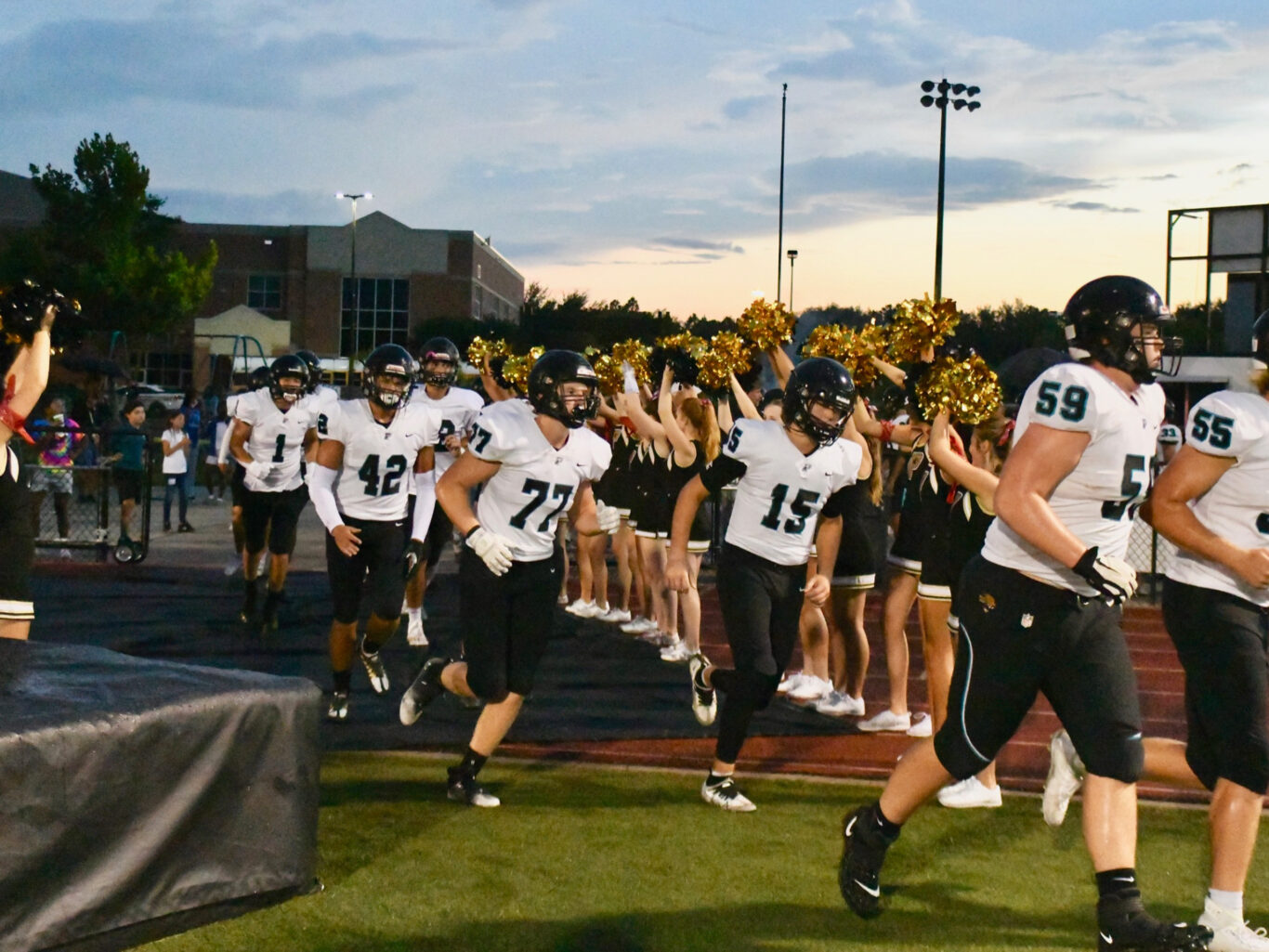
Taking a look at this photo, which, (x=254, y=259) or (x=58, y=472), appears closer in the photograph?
(x=58, y=472)

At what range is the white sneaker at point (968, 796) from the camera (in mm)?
6203

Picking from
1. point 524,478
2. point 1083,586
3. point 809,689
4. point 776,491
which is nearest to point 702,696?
point 776,491

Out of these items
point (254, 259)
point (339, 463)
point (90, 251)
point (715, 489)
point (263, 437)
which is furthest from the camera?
point (254, 259)

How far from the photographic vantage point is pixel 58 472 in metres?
14.5

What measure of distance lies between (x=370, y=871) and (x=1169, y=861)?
2.99 metres

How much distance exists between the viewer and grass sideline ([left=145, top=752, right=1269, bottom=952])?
4469 millimetres

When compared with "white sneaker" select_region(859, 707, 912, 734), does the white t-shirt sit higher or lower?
higher

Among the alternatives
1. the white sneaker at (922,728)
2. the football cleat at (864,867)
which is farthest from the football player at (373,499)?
the football cleat at (864,867)

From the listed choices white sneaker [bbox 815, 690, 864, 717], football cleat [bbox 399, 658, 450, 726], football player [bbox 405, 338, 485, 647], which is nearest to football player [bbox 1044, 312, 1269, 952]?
football cleat [bbox 399, 658, 450, 726]

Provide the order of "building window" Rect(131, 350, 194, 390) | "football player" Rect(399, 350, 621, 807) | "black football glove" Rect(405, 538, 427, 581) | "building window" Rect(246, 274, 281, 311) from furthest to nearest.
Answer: "building window" Rect(246, 274, 281, 311) → "building window" Rect(131, 350, 194, 390) → "black football glove" Rect(405, 538, 427, 581) → "football player" Rect(399, 350, 621, 807)

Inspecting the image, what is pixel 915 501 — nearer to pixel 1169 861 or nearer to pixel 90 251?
pixel 1169 861

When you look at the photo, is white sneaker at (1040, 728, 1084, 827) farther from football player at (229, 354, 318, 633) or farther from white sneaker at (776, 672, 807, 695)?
football player at (229, 354, 318, 633)

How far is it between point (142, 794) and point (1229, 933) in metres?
3.24

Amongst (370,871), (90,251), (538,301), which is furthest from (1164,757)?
(538,301)
